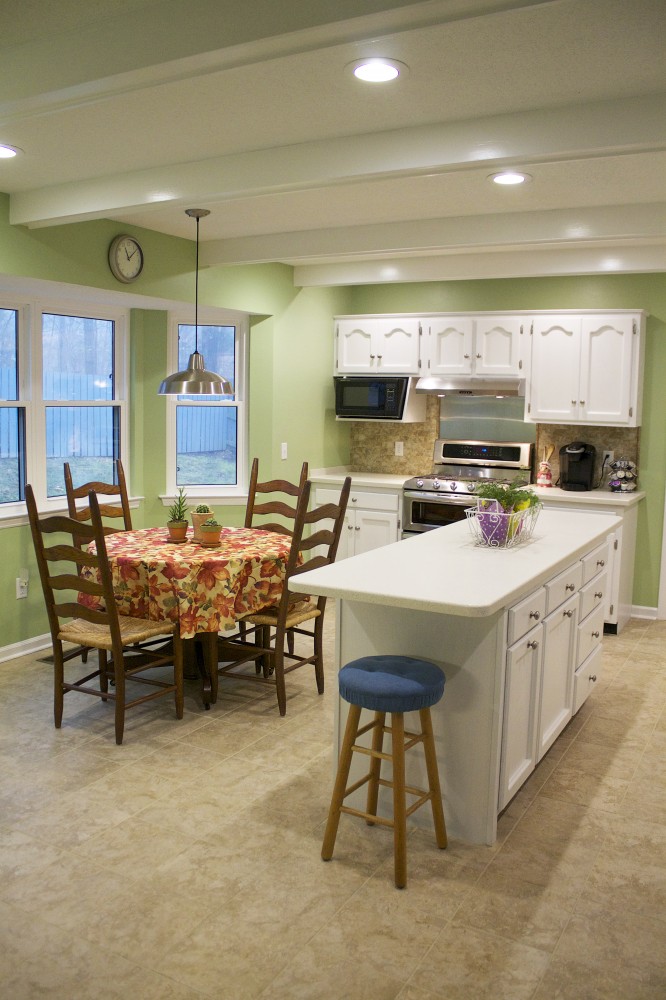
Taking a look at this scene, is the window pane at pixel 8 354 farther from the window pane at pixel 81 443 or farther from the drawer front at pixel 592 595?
the drawer front at pixel 592 595

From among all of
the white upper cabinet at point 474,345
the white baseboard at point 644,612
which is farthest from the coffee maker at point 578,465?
the white baseboard at point 644,612

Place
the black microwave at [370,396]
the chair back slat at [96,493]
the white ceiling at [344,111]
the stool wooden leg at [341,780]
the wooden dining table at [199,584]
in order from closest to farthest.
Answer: the white ceiling at [344,111]
the stool wooden leg at [341,780]
the wooden dining table at [199,584]
the chair back slat at [96,493]
the black microwave at [370,396]

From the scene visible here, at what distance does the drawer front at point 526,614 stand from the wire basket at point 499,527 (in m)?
0.38

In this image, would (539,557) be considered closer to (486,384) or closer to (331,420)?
(486,384)

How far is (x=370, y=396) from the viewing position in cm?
638

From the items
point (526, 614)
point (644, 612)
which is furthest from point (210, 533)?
point (644, 612)

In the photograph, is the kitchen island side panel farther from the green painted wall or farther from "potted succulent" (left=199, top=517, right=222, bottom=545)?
the green painted wall

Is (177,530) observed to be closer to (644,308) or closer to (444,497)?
(444,497)

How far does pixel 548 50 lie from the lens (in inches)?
90.8

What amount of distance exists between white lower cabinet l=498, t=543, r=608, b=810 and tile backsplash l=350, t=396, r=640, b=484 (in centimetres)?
190

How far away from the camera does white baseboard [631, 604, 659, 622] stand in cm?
596

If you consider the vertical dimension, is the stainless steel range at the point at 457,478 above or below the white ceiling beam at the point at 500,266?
below

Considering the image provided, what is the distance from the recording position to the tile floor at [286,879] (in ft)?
7.47

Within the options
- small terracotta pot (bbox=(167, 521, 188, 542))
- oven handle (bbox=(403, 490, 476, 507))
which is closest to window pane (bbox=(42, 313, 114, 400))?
small terracotta pot (bbox=(167, 521, 188, 542))
